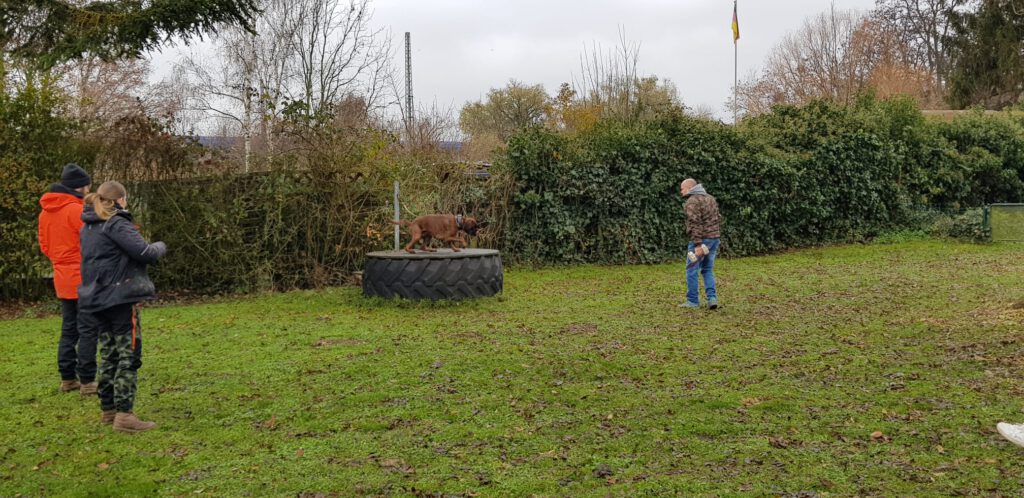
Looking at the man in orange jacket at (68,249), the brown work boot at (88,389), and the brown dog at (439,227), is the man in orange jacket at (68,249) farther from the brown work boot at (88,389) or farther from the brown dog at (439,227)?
the brown dog at (439,227)

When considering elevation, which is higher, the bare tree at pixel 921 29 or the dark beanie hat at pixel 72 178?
the bare tree at pixel 921 29

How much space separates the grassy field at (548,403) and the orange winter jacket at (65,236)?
95 cm

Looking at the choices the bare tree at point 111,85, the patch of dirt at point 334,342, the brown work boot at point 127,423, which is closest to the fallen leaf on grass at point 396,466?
the brown work boot at point 127,423

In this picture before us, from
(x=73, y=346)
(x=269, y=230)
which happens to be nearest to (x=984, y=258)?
(x=269, y=230)

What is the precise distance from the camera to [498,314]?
10.1m

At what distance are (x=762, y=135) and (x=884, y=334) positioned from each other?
34.9 ft

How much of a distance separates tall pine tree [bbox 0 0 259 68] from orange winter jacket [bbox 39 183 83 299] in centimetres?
360

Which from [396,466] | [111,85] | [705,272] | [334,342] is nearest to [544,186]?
[705,272]

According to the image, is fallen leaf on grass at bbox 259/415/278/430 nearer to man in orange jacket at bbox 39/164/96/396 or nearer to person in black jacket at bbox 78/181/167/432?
person in black jacket at bbox 78/181/167/432

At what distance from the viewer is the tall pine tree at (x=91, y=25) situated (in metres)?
9.05

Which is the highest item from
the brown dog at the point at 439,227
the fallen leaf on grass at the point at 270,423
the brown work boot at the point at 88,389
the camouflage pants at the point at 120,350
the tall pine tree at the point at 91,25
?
the tall pine tree at the point at 91,25

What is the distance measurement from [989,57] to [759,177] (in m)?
26.7

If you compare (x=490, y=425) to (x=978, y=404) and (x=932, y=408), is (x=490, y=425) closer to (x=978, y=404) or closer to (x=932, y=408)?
(x=932, y=408)

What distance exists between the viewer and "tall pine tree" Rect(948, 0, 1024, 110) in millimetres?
35219
